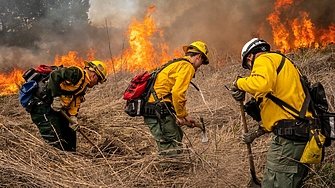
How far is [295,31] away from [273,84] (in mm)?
12354

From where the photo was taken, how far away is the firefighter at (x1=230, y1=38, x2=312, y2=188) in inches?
122

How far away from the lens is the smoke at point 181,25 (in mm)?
15188

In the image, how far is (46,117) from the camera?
193 inches

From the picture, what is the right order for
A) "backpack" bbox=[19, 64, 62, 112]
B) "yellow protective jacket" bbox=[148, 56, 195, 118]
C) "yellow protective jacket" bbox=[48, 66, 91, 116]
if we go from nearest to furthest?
1. "yellow protective jacket" bbox=[148, 56, 195, 118]
2. "yellow protective jacket" bbox=[48, 66, 91, 116]
3. "backpack" bbox=[19, 64, 62, 112]

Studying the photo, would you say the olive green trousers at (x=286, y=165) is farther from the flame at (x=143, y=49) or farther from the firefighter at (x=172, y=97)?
the flame at (x=143, y=49)

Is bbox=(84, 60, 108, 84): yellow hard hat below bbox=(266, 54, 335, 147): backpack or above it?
above

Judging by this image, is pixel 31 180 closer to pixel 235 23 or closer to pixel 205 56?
pixel 205 56

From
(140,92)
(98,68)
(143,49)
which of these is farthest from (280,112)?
(143,49)

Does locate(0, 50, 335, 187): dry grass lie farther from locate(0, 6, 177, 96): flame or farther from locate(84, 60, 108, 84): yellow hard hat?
locate(0, 6, 177, 96): flame

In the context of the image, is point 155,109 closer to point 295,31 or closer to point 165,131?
point 165,131

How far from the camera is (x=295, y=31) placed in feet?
47.3

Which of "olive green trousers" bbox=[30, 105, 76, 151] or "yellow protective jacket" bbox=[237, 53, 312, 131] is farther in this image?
"olive green trousers" bbox=[30, 105, 76, 151]

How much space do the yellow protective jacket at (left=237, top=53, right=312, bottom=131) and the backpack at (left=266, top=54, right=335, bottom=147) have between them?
0.03m

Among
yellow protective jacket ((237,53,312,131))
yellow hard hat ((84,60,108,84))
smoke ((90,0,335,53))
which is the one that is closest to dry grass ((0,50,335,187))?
yellow protective jacket ((237,53,312,131))
